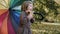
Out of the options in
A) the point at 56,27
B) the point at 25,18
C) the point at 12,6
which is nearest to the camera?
the point at 25,18

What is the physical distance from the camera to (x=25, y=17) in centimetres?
296

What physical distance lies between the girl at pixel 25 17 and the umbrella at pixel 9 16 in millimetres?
388

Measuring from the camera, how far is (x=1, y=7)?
3412 mm

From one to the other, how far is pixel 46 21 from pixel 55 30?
255 mm

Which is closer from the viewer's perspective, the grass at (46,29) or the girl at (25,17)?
the girl at (25,17)

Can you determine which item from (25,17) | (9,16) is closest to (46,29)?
(9,16)

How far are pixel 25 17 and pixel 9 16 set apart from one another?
21.3 inches

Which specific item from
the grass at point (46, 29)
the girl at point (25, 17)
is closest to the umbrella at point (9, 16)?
the girl at point (25, 17)

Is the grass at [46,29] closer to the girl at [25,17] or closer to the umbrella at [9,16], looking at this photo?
the umbrella at [9,16]

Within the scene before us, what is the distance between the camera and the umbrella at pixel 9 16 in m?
3.39

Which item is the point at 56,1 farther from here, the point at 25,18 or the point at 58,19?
the point at 25,18

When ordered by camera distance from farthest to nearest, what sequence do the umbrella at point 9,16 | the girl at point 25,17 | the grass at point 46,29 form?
the grass at point 46,29 < the umbrella at point 9,16 < the girl at point 25,17

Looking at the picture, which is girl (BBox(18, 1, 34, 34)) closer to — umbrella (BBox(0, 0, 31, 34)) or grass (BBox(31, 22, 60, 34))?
umbrella (BBox(0, 0, 31, 34))

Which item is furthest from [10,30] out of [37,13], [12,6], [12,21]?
[37,13]
